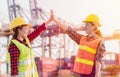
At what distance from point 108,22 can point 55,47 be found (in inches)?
25.4

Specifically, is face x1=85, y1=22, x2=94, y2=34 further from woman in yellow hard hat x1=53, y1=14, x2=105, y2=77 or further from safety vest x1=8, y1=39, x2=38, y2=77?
safety vest x1=8, y1=39, x2=38, y2=77

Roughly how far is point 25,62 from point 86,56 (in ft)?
1.50

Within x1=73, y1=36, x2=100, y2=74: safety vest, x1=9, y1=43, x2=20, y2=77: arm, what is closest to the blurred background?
x1=73, y1=36, x2=100, y2=74: safety vest

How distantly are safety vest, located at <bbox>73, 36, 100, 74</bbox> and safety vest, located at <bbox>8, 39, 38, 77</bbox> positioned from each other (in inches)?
13.7

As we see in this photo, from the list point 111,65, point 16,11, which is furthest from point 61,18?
point 111,65

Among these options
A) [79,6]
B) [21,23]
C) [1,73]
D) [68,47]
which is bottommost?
[1,73]

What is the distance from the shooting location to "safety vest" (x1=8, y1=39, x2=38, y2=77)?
2.23 meters

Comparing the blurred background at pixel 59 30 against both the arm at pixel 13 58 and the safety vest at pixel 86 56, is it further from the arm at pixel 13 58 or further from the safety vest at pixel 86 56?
the arm at pixel 13 58

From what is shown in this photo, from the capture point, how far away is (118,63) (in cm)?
330

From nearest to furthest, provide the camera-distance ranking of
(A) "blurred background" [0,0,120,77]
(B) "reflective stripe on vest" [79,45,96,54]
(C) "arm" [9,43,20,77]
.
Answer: (C) "arm" [9,43,20,77] < (B) "reflective stripe on vest" [79,45,96,54] < (A) "blurred background" [0,0,120,77]

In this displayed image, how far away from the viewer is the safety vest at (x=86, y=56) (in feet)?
7.40

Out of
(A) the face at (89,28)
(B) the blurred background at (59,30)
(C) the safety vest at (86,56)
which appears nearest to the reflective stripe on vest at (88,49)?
(C) the safety vest at (86,56)

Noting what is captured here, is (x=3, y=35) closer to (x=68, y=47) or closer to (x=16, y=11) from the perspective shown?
(x=16, y=11)

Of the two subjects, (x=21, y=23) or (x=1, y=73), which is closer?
(x=21, y=23)
